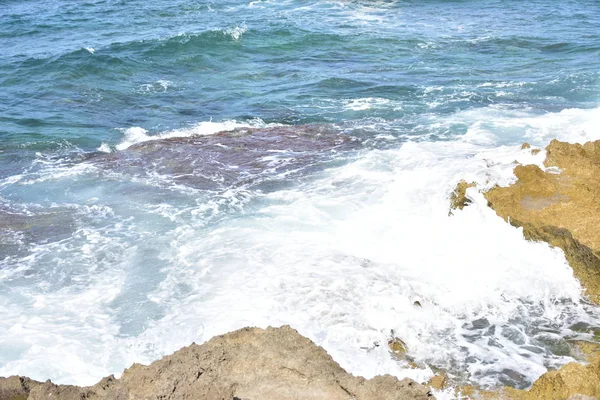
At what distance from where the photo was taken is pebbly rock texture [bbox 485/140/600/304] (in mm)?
7684

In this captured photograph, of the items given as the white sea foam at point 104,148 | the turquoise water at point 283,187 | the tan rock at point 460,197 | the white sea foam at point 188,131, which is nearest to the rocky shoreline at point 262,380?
the turquoise water at point 283,187

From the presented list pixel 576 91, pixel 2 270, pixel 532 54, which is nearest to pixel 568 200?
pixel 2 270

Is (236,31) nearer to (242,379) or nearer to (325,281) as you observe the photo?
(325,281)

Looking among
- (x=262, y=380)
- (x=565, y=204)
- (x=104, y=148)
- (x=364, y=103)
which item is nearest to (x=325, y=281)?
(x=565, y=204)

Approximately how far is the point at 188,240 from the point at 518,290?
470 centimetres

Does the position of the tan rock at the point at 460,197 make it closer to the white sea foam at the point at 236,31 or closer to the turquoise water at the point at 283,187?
the turquoise water at the point at 283,187

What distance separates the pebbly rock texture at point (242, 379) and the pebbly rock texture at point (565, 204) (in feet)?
12.6

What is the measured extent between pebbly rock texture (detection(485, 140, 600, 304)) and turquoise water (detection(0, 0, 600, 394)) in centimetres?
21

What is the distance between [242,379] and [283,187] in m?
6.97

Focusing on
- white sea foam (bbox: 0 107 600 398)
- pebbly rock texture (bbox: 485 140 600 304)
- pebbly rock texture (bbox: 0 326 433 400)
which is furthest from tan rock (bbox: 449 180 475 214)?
pebbly rock texture (bbox: 0 326 433 400)

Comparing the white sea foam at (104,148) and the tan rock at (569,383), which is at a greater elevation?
the tan rock at (569,383)

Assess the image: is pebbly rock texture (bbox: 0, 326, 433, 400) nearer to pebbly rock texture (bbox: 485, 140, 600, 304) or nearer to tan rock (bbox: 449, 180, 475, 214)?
pebbly rock texture (bbox: 485, 140, 600, 304)

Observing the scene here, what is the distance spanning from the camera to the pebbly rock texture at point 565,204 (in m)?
7.68

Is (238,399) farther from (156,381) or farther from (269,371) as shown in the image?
(156,381)
